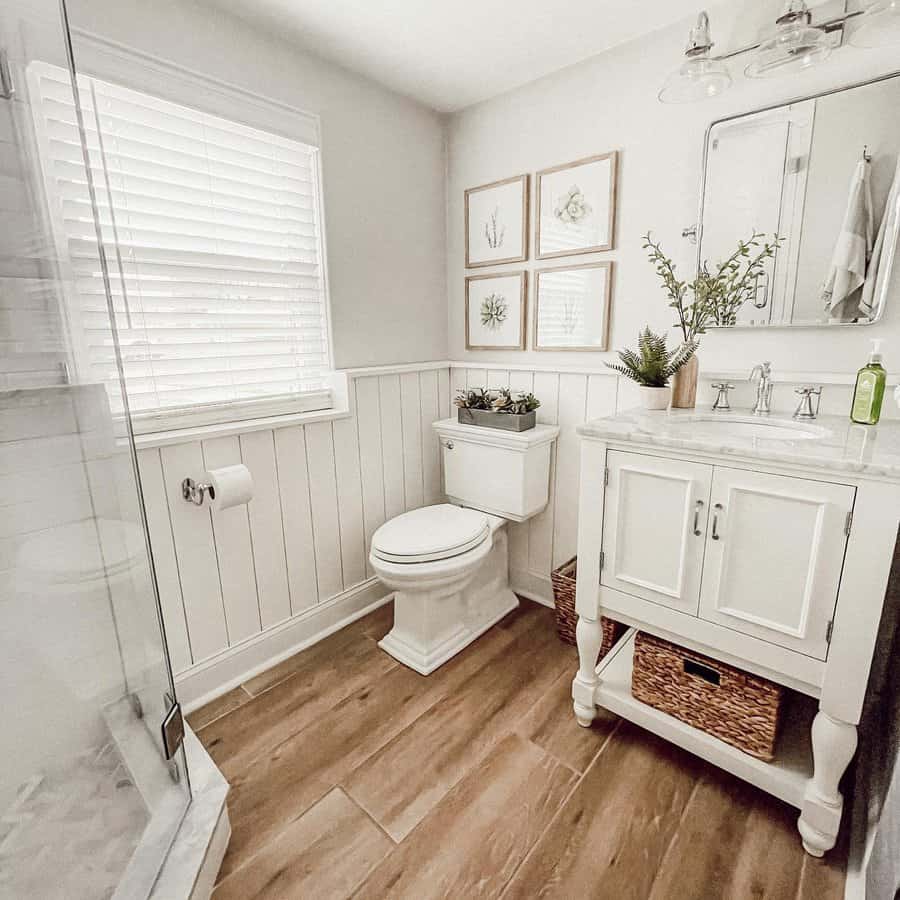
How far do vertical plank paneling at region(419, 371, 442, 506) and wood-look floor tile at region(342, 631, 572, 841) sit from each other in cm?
81

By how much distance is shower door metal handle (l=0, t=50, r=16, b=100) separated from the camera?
0.92 metres

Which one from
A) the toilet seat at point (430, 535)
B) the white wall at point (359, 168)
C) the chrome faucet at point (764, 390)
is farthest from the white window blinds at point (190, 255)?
the chrome faucet at point (764, 390)

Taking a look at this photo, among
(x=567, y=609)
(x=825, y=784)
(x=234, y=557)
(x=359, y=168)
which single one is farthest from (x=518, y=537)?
(x=359, y=168)

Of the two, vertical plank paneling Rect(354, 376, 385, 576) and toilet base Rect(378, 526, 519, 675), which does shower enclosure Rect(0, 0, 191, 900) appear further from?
vertical plank paneling Rect(354, 376, 385, 576)

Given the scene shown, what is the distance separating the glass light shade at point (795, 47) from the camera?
121cm

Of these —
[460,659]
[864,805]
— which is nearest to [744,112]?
Result: [864,805]

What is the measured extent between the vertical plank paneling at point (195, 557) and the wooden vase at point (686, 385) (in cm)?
152

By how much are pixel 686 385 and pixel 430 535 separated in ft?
3.25

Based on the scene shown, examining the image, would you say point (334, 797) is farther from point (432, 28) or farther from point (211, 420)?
point (432, 28)

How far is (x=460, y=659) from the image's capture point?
A: 6.13 feet

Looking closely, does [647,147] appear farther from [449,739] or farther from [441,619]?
[449,739]

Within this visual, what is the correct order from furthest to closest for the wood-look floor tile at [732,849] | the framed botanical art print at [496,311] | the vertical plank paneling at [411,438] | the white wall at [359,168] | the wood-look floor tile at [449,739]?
the vertical plank paneling at [411,438] → the framed botanical art print at [496,311] → the white wall at [359,168] → the wood-look floor tile at [449,739] → the wood-look floor tile at [732,849]

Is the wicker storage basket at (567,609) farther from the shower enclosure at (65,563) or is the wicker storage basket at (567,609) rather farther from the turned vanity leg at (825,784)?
the shower enclosure at (65,563)

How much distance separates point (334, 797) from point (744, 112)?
2269 millimetres
